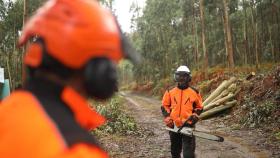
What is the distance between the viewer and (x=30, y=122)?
4.77 ft

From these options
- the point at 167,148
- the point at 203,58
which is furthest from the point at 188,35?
the point at 167,148

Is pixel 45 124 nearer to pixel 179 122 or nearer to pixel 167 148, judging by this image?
pixel 179 122

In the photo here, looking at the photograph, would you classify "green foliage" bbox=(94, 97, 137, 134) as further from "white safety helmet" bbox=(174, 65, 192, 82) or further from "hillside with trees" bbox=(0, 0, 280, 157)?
"white safety helmet" bbox=(174, 65, 192, 82)

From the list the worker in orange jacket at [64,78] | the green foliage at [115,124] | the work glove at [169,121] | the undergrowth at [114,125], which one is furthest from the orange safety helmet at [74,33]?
the green foliage at [115,124]

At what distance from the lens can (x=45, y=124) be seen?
1.45 meters

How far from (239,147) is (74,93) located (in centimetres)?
1154

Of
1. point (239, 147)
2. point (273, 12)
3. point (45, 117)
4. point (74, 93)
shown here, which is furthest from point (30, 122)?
point (273, 12)

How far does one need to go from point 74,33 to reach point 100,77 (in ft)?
0.56

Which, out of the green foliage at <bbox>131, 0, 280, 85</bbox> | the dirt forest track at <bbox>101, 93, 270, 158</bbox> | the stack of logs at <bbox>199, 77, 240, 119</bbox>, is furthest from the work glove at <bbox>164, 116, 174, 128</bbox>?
the green foliage at <bbox>131, 0, 280, 85</bbox>

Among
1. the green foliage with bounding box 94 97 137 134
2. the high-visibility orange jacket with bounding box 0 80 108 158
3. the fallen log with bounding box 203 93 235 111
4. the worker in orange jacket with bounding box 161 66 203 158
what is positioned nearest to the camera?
the high-visibility orange jacket with bounding box 0 80 108 158

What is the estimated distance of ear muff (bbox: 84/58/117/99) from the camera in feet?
5.19

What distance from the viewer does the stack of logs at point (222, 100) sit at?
64.8 ft

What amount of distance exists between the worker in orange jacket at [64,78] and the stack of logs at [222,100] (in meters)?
18.2

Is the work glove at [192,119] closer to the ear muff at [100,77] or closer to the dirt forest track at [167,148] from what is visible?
the dirt forest track at [167,148]
